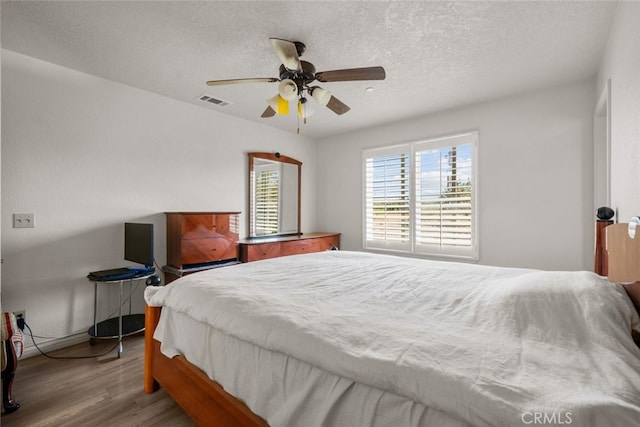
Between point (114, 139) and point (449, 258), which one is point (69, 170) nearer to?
point (114, 139)

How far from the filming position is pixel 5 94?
233 cm

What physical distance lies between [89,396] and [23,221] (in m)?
1.61

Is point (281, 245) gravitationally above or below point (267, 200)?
below

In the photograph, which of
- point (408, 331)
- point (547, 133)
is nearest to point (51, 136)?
point (408, 331)

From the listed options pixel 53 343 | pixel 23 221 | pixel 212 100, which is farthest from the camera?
pixel 212 100

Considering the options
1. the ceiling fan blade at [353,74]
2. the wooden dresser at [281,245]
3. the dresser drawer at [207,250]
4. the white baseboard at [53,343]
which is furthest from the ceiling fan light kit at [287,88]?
the white baseboard at [53,343]

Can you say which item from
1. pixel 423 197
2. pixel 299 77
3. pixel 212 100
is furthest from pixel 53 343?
pixel 423 197

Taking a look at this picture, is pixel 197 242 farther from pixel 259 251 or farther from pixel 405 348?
pixel 405 348

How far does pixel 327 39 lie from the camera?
2.17m

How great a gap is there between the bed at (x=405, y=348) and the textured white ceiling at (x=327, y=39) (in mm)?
1633

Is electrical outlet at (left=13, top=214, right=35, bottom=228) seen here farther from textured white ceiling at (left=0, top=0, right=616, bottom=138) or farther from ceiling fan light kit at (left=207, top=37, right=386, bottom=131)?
ceiling fan light kit at (left=207, top=37, right=386, bottom=131)

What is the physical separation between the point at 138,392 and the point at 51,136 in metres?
2.35

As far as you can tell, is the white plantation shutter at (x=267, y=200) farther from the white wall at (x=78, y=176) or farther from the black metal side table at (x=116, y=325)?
the black metal side table at (x=116, y=325)

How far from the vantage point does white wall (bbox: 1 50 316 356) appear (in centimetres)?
238
